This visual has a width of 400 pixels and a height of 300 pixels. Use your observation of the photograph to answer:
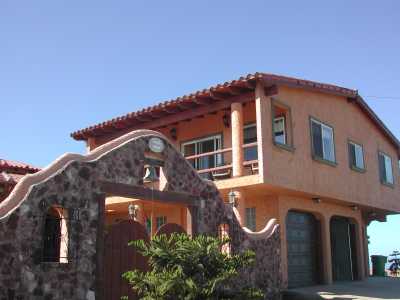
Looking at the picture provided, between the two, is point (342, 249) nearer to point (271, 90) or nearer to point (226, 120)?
point (226, 120)

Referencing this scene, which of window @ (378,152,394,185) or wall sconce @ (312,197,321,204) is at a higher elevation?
window @ (378,152,394,185)

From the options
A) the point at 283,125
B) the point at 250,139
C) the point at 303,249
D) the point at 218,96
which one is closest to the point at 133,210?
the point at 250,139

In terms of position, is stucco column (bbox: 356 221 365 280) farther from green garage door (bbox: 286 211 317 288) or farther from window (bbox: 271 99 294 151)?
window (bbox: 271 99 294 151)

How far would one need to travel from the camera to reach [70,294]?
855 cm

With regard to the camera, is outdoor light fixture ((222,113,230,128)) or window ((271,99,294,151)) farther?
outdoor light fixture ((222,113,230,128))

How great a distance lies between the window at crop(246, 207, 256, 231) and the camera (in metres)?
16.6

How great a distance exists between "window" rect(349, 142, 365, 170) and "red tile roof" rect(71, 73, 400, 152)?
6.35 ft

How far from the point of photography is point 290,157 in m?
15.5

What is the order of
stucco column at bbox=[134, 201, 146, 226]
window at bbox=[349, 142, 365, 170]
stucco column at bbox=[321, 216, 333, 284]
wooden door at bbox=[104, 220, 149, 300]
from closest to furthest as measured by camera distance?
wooden door at bbox=[104, 220, 149, 300], stucco column at bbox=[321, 216, 333, 284], stucco column at bbox=[134, 201, 146, 226], window at bbox=[349, 142, 365, 170]

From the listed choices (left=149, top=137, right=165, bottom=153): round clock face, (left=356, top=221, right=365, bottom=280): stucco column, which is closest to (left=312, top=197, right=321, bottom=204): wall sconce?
(left=356, top=221, right=365, bottom=280): stucco column

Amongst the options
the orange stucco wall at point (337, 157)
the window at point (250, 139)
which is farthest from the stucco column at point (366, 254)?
the window at point (250, 139)

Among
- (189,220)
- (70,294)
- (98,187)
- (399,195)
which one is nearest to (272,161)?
(189,220)

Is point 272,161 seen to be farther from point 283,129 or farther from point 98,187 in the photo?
point 98,187

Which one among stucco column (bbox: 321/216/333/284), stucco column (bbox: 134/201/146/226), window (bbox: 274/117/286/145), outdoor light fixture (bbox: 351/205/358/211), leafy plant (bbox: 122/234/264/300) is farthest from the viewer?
outdoor light fixture (bbox: 351/205/358/211)
